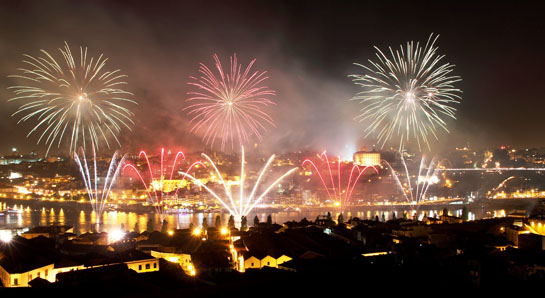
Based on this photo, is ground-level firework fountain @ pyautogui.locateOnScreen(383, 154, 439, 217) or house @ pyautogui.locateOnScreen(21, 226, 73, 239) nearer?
house @ pyautogui.locateOnScreen(21, 226, 73, 239)

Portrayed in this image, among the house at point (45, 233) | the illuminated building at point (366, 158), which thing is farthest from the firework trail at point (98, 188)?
the illuminated building at point (366, 158)

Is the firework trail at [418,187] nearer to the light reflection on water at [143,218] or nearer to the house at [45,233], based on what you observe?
the light reflection on water at [143,218]

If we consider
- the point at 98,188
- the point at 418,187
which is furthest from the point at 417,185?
the point at 98,188

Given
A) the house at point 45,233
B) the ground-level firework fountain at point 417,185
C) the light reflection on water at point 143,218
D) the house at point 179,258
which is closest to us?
the house at point 179,258

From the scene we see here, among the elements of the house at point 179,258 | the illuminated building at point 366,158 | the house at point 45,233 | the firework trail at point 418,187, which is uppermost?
the illuminated building at point 366,158

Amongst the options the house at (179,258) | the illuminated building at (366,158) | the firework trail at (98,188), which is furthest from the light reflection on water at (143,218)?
the illuminated building at (366,158)

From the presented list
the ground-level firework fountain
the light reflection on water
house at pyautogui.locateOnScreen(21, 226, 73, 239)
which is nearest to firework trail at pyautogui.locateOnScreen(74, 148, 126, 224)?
the light reflection on water

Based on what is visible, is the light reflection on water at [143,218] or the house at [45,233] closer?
the house at [45,233]

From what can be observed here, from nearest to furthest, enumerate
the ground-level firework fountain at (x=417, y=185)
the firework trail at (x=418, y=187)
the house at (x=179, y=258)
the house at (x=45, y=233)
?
the house at (x=179, y=258) → the house at (x=45, y=233) → the ground-level firework fountain at (x=417, y=185) → the firework trail at (x=418, y=187)

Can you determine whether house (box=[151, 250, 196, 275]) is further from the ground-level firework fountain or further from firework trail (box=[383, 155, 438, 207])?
firework trail (box=[383, 155, 438, 207])

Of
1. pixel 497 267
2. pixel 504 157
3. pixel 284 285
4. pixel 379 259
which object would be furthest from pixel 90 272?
pixel 504 157

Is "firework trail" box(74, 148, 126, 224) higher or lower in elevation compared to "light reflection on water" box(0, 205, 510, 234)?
higher

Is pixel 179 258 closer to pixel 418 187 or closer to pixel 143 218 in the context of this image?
pixel 143 218

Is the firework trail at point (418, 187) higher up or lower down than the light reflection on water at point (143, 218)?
higher up
